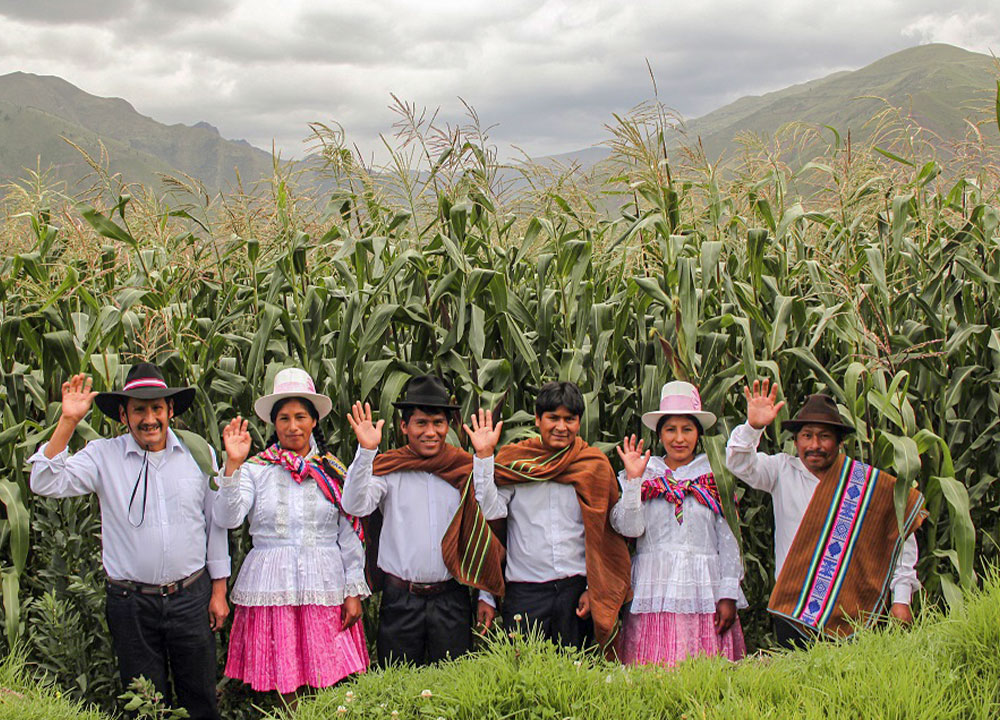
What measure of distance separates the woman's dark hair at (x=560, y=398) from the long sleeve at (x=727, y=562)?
84cm

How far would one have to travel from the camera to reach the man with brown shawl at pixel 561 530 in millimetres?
4043

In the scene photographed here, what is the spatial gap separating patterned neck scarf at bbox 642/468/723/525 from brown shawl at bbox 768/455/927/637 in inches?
15.8

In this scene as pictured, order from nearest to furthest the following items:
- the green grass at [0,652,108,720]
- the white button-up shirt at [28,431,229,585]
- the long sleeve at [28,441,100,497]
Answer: the green grass at [0,652,108,720] → the long sleeve at [28,441,100,497] → the white button-up shirt at [28,431,229,585]

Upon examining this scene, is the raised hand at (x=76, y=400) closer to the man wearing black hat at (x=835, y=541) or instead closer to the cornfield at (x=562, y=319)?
the cornfield at (x=562, y=319)

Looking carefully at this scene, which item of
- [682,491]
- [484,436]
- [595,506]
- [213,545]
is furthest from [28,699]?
[682,491]

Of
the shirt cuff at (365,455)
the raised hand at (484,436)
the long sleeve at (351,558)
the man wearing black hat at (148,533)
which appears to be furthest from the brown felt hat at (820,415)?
the man wearing black hat at (148,533)

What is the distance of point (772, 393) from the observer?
3928mm

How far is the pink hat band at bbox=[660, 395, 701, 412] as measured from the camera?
4.05 metres

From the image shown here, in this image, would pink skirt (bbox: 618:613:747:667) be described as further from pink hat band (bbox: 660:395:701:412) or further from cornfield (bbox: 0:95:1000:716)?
pink hat band (bbox: 660:395:701:412)

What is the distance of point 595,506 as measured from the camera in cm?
→ 409

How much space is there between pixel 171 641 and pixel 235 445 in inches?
36.0

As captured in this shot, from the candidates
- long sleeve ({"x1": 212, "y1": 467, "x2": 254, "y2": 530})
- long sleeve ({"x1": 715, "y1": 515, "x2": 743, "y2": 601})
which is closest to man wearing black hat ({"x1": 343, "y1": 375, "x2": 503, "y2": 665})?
long sleeve ({"x1": 212, "y1": 467, "x2": 254, "y2": 530})

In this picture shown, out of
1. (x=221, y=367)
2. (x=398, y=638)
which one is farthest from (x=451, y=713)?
(x=221, y=367)

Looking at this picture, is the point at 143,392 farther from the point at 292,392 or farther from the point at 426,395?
the point at 426,395
